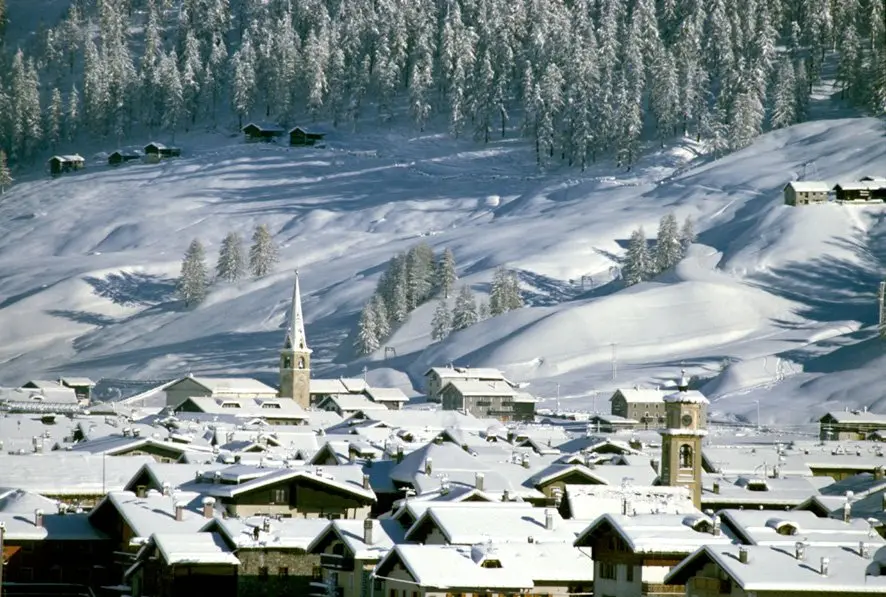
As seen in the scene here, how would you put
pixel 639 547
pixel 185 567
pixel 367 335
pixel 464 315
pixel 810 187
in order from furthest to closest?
pixel 810 187 < pixel 367 335 < pixel 464 315 < pixel 185 567 < pixel 639 547

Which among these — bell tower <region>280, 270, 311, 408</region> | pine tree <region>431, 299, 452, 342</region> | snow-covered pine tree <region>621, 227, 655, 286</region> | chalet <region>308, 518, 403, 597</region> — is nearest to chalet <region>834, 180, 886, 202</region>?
snow-covered pine tree <region>621, 227, 655, 286</region>

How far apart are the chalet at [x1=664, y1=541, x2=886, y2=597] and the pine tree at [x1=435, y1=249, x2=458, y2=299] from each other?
143822mm

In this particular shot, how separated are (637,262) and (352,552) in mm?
131541

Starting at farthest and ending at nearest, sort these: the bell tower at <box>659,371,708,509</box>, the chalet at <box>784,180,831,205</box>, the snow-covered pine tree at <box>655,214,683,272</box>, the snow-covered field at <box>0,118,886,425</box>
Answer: the chalet at <box>784,180,831,205</box> → the snow-covered pine tree at <box>655,214,683,272</box> → the snow-covered field at <box>0,118,886,425</box> → the bell tower at <box>659,371,708,509</box>

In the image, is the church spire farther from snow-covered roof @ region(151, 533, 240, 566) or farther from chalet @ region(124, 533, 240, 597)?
chalet @ region(124, 533, 240, 597)

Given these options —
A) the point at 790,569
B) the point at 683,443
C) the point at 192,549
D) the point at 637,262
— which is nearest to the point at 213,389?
the point at 637,262

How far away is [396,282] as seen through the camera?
186875 millimetres

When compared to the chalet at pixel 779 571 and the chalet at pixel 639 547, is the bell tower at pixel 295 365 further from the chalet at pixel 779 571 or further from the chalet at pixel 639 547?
the chalet at pixel 779 571

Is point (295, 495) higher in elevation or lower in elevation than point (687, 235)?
higher

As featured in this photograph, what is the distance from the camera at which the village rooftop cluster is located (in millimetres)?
46656

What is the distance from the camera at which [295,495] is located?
61406mm

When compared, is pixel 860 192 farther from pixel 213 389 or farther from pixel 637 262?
pixel 213 389

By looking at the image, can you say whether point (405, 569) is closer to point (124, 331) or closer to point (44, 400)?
point (44, 400)

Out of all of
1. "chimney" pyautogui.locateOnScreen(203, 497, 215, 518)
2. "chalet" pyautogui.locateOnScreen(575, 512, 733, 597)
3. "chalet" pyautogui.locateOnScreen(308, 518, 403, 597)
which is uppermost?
"chalet" pyautogui.locateOnScreen(575, 512, 733, 597)
